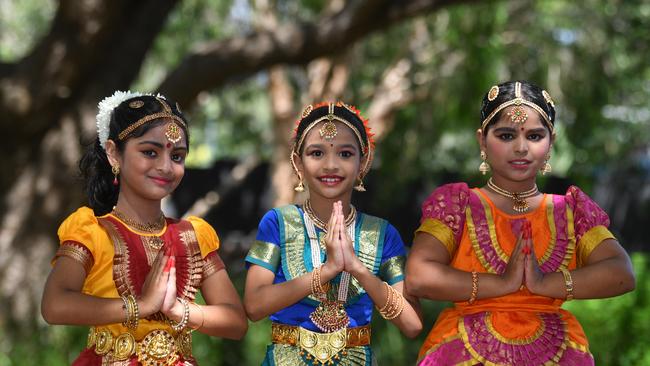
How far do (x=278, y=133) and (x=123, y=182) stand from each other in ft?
30.7

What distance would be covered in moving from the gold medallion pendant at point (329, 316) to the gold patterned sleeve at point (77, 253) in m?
0.89

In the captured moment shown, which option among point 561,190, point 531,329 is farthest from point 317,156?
point 561,190

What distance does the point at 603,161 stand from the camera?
10.3 metres

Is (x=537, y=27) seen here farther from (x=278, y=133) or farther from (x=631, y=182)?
(x=278, y=133)

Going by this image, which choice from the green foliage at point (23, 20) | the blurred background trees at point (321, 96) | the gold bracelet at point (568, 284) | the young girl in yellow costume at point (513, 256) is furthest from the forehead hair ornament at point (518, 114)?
the green foliage at point (23, 20)

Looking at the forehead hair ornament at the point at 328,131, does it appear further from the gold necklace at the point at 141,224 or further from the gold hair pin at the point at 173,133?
the gold necklace at the point at 141,224

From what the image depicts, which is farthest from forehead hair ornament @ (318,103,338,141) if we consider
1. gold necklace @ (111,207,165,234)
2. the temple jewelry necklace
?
gold necklace @ (111,207,165,234)

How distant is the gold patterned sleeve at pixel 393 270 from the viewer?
12.0 feet

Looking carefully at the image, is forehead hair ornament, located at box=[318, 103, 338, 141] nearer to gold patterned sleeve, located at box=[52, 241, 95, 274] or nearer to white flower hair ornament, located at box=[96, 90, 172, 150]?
white flower hair ornament, located at box=[96, 90, 172, 150]

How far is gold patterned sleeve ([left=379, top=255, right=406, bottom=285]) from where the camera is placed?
3662mm

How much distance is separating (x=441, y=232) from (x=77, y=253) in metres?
1.40

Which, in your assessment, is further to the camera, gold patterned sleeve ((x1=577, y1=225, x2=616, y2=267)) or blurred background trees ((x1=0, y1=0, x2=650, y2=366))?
blurred background trees ((x1=0, y1=0, x2=650, y2=366))

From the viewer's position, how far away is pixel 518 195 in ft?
12.1

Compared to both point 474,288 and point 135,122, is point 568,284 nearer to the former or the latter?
point 474,288
